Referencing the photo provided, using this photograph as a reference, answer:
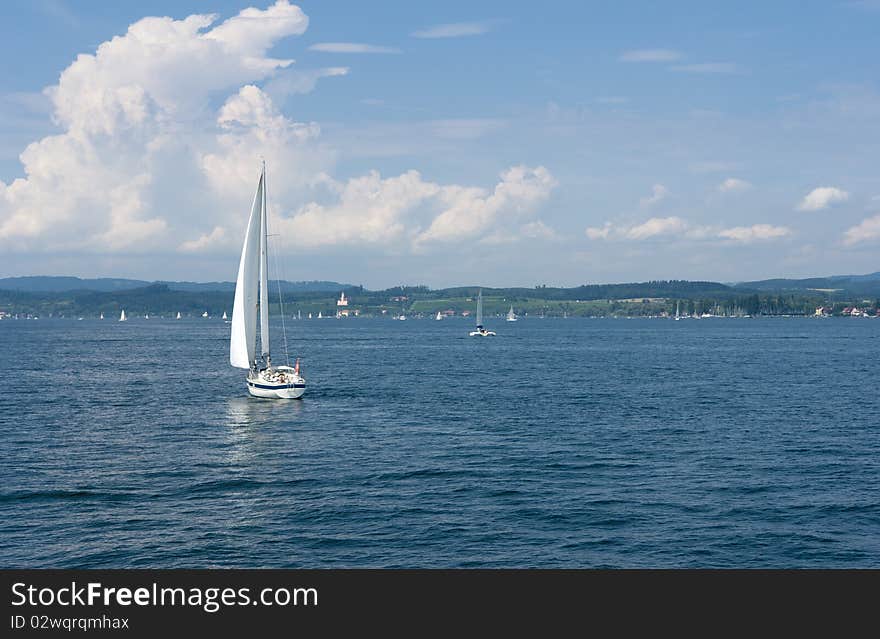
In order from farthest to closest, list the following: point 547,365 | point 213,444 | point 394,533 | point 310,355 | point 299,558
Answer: point 310,355 → point 547,365 → point 213,444 → point 394,533 → point 299,558

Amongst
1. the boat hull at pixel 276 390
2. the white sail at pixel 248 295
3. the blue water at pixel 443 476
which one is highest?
the white sail at pixel 248 295

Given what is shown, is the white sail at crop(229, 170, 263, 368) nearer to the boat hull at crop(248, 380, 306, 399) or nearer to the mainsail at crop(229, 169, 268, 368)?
the mainsail at crop(229, 169, 268, 368)

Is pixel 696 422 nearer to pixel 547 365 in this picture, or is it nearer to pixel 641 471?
pixel 641 471

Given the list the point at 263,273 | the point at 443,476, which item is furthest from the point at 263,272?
the point at 443,476

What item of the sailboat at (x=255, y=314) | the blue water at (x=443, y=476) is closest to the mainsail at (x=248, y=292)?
the sailboat at (x=255, y=314)

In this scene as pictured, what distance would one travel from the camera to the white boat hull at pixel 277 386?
3649 inches

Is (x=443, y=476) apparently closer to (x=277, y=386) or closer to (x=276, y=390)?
(x=277, y=386)

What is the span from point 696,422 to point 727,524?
3703cm

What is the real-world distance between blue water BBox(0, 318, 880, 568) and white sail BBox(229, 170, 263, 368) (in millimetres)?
5805

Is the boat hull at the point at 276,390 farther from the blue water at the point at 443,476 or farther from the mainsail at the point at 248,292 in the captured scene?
the mainsail at the point at 248,292

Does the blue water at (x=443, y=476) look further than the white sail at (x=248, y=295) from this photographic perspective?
No
